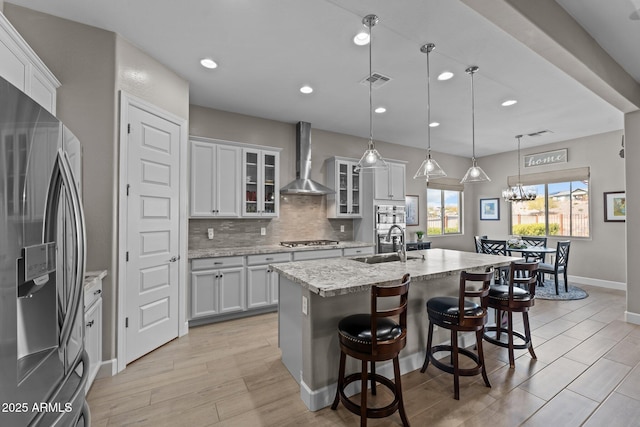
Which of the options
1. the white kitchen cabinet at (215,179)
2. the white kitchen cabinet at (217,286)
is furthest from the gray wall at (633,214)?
the white kitchen cabinet at (215,179)

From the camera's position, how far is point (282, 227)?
488 cm

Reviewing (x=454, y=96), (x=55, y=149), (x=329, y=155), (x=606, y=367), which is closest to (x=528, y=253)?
(x=606, y=367)

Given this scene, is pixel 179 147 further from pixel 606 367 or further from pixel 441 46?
pixel 606 367

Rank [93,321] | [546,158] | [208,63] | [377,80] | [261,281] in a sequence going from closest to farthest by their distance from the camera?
[93,321] → [208,63] → [377,80] → [261,281] → [546,158]

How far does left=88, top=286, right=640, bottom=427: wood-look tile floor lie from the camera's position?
6.43ft

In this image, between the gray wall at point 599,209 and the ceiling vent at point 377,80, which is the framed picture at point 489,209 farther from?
the ceiling vent at point 377,80

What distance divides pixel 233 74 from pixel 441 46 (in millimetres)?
2240

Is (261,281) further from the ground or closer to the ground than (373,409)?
further from the ground

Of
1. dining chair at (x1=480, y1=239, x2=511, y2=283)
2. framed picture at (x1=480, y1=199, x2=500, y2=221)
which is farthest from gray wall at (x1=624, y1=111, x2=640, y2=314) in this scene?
framed picture at (x1=480, y1=199, x2=500, y2=221)

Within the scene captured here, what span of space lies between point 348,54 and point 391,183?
3.08m

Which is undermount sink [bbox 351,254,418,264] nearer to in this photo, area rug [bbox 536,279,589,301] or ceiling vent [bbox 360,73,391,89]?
ceiling vent [bbox 360,73,391,89]

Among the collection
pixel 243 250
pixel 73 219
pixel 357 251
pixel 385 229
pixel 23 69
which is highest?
pixel 23 69

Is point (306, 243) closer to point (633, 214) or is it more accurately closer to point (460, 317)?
point (460, 317)

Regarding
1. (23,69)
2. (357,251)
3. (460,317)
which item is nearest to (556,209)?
(357,251)
